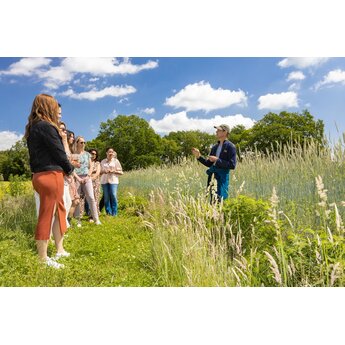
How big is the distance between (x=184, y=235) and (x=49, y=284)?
133cm

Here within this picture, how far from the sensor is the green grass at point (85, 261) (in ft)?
11.6

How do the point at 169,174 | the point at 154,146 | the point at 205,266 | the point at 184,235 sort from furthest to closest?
the point at 154,146 < the point at 169,174 < the point at 184,235 < the point at 205,266

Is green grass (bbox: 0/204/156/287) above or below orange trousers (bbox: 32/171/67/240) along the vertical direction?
below

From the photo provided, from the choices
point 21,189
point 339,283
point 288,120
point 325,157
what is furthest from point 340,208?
point 288,120

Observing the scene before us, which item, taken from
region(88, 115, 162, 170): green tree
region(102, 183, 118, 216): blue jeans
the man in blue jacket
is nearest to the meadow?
the man in blue jacket

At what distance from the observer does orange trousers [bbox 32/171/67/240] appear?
394 centimetres

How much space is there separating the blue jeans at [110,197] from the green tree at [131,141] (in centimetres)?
349

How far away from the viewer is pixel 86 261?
4293mm

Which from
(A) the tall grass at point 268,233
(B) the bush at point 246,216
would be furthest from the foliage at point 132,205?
(B) the bush at point 246,216

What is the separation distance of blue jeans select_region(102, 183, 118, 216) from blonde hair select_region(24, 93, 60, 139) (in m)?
3.85

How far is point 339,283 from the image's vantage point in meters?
2.90

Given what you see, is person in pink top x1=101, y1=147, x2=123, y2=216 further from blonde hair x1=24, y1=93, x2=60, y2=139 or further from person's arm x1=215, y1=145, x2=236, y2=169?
blonde hair x1=24, y1=93, x2=60, y2=139
